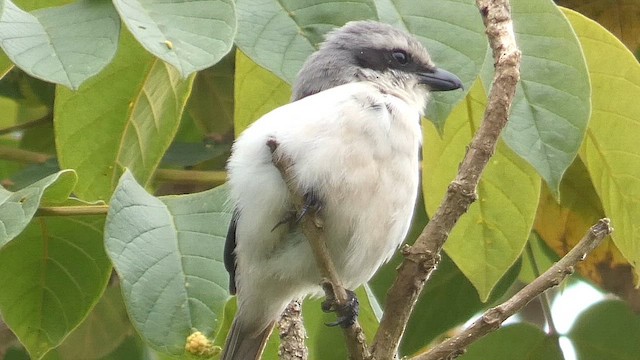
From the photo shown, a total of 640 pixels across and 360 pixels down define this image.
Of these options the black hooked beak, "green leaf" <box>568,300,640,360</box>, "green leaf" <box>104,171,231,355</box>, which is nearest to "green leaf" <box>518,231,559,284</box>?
"green leaf" <box>568,300,640,360</box>

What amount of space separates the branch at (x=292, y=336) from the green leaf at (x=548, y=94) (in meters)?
0.70

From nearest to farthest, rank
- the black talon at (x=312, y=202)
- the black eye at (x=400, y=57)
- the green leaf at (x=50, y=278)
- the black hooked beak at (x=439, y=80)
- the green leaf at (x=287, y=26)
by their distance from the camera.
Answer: the green leaf at (x=287, y=26)
the black talon at (x=312, y=202)
the green leaf at (x=50, y=278)
the black hooked beak at (x=439, y=80)
the black eye at (x=400, y=57)

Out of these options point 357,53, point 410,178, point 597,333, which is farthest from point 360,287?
point 597,333

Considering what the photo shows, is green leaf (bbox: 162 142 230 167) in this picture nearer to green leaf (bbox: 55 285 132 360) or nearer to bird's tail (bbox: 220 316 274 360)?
green leaf (bbox: 55 285 132 360)

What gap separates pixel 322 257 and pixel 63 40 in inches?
26.2

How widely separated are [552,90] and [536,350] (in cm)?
106

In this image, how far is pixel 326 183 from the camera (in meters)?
2.51

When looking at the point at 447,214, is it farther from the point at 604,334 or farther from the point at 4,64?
the point at 604,334

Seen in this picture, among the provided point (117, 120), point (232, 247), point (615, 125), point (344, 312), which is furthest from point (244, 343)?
point (615, 125)

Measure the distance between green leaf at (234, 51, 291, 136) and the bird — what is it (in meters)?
0.09

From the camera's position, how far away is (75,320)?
8.45ft

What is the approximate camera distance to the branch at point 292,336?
8.30 ft

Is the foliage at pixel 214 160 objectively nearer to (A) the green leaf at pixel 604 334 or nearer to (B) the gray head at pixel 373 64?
(A) the green leaf at pixel 604 334

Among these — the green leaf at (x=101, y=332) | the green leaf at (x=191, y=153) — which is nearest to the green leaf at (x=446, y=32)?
the green leaf at (x=191, y=153)
